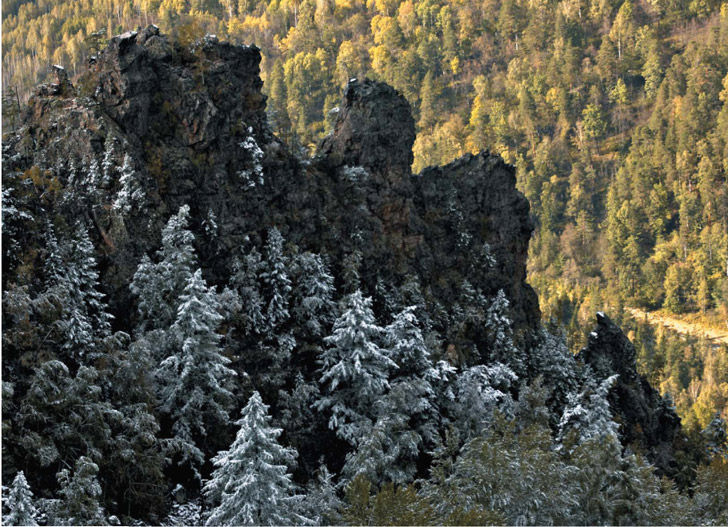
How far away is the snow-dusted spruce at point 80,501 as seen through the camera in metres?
32.8

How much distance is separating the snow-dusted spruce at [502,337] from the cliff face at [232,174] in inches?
125

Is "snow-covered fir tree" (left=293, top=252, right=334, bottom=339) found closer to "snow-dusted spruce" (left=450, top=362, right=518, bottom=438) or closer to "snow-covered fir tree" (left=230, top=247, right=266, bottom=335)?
"snow-covered fir tree" (left=230, top=247, right=266, bottom=335)

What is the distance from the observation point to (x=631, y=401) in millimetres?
72250

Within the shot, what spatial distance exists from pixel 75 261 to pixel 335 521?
20.2 metres

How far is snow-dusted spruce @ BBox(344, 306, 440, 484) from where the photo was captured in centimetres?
4388

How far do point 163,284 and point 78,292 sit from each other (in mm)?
4557

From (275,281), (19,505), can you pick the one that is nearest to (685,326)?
(275,281)

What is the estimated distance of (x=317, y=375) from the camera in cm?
5125

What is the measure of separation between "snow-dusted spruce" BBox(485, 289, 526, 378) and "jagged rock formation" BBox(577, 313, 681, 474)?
9.74 m

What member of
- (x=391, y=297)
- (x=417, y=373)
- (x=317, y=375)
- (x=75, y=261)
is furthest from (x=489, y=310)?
(x=75, y=261)

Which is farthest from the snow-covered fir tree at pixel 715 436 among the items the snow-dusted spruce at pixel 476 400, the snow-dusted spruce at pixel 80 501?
the snow-dusted spruce at pixel 80 501

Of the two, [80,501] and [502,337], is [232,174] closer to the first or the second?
[502,337]

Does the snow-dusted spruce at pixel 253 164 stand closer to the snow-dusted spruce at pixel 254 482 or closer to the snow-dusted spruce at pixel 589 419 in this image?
the snow-dusted spruce at pixel 254 482

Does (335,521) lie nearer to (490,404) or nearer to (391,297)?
(490,404)
